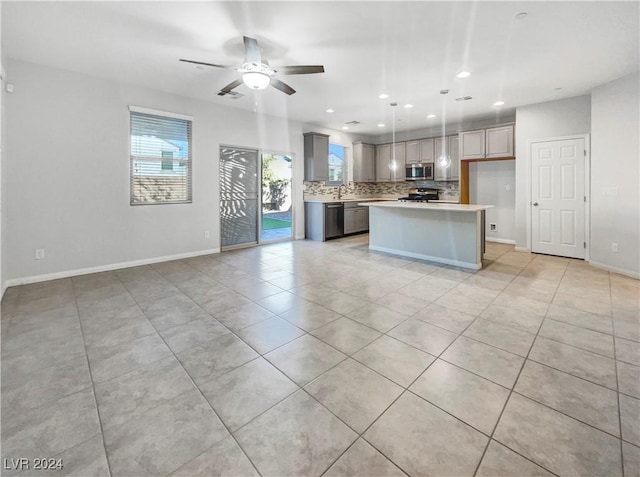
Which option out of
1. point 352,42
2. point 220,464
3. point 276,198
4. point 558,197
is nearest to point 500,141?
point 558,197

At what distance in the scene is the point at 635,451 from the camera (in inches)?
53.7

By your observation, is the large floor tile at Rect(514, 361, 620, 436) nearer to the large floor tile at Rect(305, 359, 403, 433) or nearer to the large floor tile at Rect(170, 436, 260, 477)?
the large floor tile at Rect(305, 359, 403, 433)

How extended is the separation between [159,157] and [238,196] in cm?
158

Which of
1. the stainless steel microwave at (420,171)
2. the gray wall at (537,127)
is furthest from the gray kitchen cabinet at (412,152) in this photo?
the gray wall at (537,127)

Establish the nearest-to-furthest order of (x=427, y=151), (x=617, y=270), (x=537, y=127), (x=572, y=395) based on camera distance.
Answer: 1. (x=572, y=395)
2. (x=617, y=270)
3. (x=537, y=127)
4. (x=427, y=151)

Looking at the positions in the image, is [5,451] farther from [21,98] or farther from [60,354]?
[21,98]

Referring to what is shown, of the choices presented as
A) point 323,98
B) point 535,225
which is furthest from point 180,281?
point 535,225

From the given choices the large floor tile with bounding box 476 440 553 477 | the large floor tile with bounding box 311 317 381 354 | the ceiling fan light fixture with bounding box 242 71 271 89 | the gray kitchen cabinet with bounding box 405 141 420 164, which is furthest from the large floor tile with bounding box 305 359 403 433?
the gray kitchen cabinet with bounding box 405 141 420 164

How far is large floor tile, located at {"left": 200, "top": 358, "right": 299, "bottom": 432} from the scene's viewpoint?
1.61 m

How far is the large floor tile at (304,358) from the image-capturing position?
6.44 feet

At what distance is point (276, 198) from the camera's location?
6918 millimetres

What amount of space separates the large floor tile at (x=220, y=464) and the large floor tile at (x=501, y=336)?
6.25ft

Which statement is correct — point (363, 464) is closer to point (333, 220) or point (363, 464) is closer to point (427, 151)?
point (333, 220)

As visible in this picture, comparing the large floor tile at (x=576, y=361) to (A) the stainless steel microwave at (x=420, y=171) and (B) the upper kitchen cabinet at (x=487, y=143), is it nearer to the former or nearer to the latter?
(B) the upper kitchen cabinet at (x=487, y=143)
